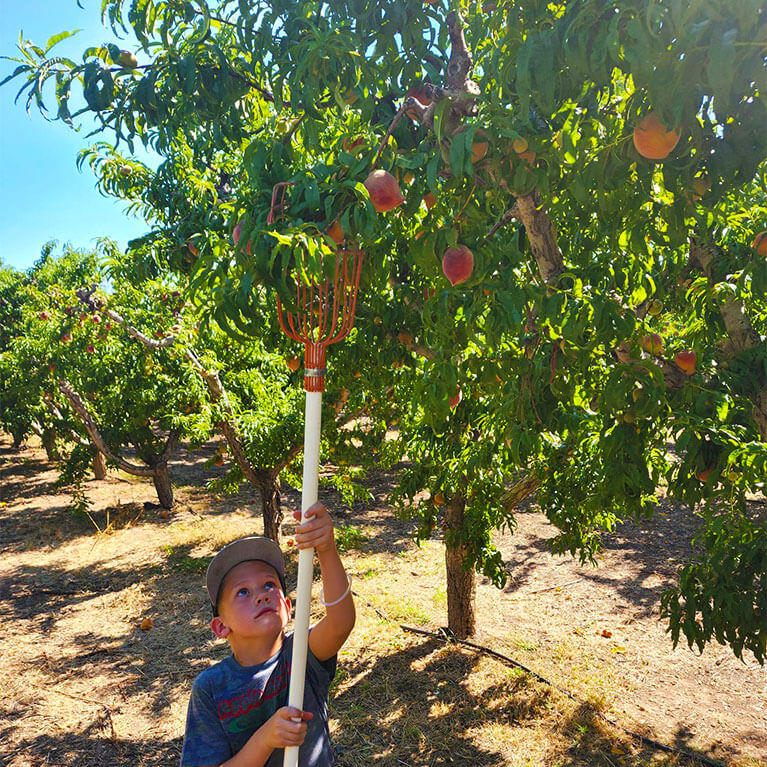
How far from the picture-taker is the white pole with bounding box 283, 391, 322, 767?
145cm

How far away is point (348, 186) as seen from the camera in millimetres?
1668

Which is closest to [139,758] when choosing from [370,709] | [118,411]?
[370,709]

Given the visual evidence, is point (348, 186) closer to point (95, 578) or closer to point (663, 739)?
point (663, 739)

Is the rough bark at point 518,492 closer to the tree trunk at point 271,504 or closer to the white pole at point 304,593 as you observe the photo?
the tree trunk at point 271,504

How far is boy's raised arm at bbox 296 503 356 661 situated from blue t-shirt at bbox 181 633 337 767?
0.26 ft

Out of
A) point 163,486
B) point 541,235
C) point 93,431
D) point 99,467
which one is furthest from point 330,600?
point 99,467

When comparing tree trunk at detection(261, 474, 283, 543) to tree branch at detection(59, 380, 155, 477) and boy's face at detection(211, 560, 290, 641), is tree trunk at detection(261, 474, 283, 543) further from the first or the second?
boy's face at detection(211, 560, 290, 641)

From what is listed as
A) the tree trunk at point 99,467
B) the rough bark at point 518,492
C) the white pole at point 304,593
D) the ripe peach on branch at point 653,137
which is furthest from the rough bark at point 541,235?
the tree trunk at point 99,467

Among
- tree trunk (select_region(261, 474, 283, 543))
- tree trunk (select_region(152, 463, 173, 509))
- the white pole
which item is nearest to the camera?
the white pole

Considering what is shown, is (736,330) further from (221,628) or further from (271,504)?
(271,504)

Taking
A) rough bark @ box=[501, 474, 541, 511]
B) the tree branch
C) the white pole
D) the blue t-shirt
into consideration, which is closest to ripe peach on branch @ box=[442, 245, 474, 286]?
the white pole

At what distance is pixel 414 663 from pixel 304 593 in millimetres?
4290

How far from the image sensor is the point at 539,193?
2176 mm

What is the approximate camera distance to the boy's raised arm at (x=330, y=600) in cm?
161
